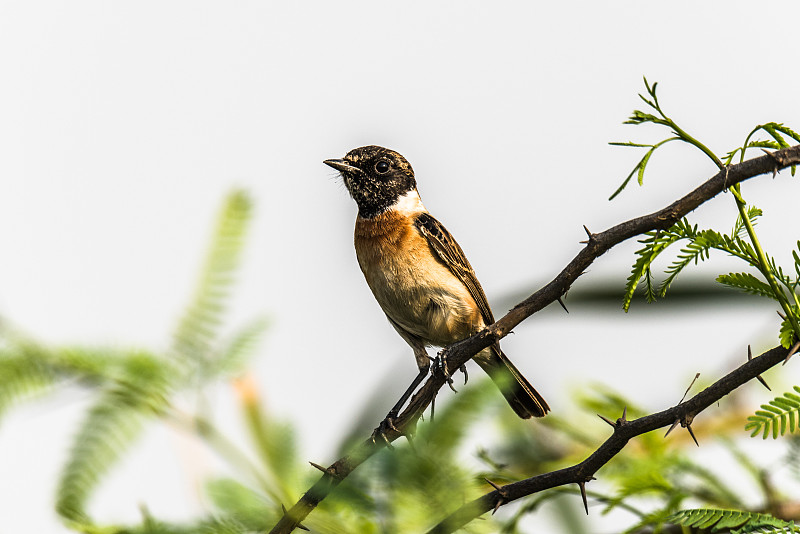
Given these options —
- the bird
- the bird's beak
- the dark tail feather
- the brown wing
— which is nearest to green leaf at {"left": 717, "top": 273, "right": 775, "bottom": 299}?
the dark tail feather

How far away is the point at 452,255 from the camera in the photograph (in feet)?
20.8

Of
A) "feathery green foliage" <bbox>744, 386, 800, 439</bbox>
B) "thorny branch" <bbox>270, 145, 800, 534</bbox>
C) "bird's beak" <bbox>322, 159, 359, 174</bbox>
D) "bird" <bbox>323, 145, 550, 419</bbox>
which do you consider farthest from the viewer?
"bird's beak" <bbox>322, 159, 359, 174</bbox>

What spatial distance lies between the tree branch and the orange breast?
347 cm

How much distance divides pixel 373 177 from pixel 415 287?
3.74 ft

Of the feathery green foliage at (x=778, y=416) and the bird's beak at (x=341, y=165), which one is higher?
the bird's beak at (x=341, y=165)

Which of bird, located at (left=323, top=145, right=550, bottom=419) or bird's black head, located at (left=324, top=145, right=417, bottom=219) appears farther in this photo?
bird's black head, located at (left=324, top=145, right=417, bottom=219)

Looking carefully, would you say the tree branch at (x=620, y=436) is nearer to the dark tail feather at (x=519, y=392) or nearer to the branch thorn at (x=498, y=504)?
the branch thorn at (x=498, y=504)

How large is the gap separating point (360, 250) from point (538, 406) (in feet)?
5.44

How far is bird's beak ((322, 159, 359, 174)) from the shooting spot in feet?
22.1

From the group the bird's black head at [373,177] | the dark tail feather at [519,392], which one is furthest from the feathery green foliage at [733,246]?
the bird's black head at [373,177]

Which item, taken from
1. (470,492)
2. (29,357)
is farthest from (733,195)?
(29,357)

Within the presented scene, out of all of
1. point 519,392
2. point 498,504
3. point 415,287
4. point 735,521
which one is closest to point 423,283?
point 415,287

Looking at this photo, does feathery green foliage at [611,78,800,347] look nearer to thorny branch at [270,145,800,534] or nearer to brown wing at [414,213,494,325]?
thorny branch at [270,145,800,534]

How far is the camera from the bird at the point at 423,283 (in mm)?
6152
